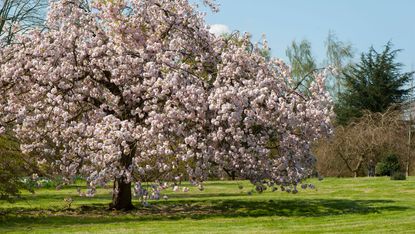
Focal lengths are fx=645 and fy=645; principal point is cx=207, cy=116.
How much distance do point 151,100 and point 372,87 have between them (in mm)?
32829

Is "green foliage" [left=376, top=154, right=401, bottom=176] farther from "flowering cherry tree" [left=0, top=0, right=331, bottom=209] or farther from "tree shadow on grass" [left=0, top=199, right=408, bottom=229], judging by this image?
"flowering cherry tree" [left=0, top=0, right=331, bottom=209]

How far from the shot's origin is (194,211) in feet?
65.9

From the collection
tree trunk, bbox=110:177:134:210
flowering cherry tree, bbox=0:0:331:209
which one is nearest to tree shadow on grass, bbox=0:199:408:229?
tree trunk, bbox=110:177:134:210

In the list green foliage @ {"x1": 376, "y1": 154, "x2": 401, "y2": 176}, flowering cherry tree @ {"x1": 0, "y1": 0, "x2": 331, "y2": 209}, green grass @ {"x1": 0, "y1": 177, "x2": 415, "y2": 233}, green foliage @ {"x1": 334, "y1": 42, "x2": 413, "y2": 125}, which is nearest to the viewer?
green grass @ {"x1": 0, "y1": 177, "x2": 415, "y2": 233}

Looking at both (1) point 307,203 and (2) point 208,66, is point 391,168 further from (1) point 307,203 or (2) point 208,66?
(2) point 208,66

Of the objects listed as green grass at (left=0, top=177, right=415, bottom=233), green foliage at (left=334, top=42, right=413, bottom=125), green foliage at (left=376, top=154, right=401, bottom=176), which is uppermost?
green foliage at (left=334, top=42, right=413, bottom=125)

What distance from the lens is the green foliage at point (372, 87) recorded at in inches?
1837

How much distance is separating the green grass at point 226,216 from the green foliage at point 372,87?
71.2 feet

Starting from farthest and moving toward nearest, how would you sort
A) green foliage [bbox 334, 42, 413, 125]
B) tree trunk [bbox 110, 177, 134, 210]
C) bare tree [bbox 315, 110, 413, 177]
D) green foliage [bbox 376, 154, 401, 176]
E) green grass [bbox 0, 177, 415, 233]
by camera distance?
1. green foliage [bbox 334, 42, 413, 125]
2. bare tree [bbox 315, 110, 413, 177]
3. green foliage [bbox 376, 154, 401, 176]
4. tree trunk [bbox 110, 177, 134, 210]
5. green grass [bbox 0, 177, 415, 233]

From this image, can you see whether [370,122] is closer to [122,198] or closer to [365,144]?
[365,144]

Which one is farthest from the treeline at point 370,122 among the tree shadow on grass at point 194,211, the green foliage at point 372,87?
the tree shadow on grass at point 194,211

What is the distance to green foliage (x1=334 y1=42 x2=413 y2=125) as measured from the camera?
46.7 meters

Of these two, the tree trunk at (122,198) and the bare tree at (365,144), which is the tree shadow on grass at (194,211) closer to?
the tree trunk at (122,198)

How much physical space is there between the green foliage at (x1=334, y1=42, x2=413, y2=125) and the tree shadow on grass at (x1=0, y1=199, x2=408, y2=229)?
2461 centimetres
